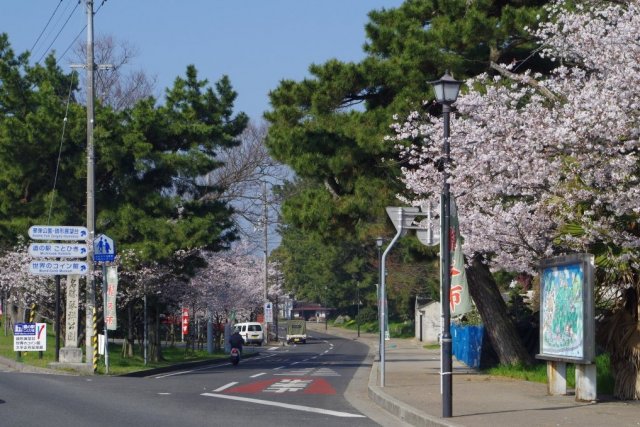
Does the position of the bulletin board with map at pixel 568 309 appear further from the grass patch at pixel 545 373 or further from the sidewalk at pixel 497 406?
the grass patch at pixel 545 373

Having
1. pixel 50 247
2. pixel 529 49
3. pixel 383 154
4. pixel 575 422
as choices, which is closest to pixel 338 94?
pixel 383 154

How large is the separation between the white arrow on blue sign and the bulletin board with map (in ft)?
54.5

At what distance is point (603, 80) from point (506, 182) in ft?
8.65

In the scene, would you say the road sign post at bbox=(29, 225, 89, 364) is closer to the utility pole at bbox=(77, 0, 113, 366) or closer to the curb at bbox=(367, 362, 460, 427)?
the utility pole at bbox=(77, 0, 113, 366)

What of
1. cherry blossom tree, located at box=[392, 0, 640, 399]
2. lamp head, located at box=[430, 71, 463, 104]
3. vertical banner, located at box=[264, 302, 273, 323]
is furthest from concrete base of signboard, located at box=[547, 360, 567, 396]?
vertical banner, located at box=[264, 302, 273, 323]

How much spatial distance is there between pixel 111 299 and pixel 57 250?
2.36 m

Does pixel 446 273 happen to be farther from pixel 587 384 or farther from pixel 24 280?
pixel 24 280

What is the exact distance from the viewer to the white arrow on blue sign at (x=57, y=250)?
30.1 m

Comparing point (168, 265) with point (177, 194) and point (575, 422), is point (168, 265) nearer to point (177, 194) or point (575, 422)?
point (177, 194)

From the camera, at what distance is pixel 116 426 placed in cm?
1391

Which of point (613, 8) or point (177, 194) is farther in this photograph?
point (177, 194)

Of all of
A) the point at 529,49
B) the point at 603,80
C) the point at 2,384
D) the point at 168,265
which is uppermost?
the point at 529,49

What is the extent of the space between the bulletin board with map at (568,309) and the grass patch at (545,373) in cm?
210

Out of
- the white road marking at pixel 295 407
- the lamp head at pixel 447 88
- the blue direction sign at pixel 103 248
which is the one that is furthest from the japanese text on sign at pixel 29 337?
the lamp head at pixel 447 88
